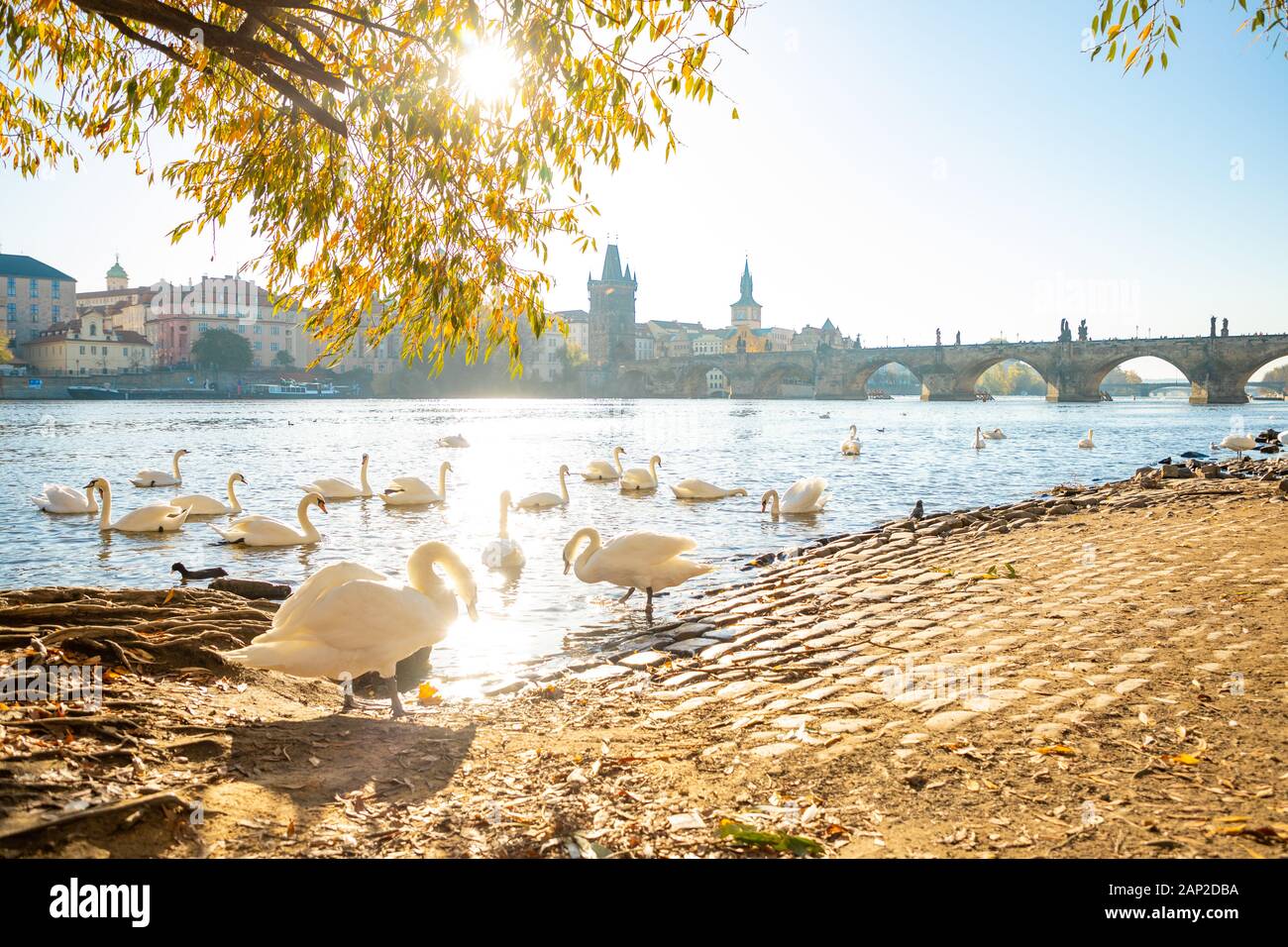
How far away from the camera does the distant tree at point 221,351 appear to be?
97.2 metres

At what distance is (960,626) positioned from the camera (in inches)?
244

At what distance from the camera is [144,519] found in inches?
493

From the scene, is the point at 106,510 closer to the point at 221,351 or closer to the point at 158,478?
the point at 158,478

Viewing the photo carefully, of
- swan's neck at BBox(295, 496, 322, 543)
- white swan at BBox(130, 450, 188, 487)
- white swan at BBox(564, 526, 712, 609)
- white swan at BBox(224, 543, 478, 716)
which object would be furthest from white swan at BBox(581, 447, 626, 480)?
white swan at BBox(224, 543, 478, 716)

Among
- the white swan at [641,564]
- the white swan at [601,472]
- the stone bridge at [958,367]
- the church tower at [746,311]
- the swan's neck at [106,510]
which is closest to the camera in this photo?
the white swan at [641,564]

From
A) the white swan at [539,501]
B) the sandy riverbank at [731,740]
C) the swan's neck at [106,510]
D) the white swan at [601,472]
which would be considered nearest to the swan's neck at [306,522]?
the swan's neck at [106,510]

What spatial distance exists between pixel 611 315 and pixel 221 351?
58240 mm

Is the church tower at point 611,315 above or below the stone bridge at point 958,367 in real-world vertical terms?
above

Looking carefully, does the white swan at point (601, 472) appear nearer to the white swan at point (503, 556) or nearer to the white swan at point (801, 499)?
the white swan at point (801, 499)

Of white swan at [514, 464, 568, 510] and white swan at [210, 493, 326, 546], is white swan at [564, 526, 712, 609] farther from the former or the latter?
white swan at [514, 464, 568, 510]

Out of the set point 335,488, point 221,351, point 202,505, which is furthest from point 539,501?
point 221,351

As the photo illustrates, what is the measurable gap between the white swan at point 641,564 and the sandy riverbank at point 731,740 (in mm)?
552

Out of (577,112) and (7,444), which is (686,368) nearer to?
(7,444)

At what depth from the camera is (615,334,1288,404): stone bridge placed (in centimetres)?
7800
